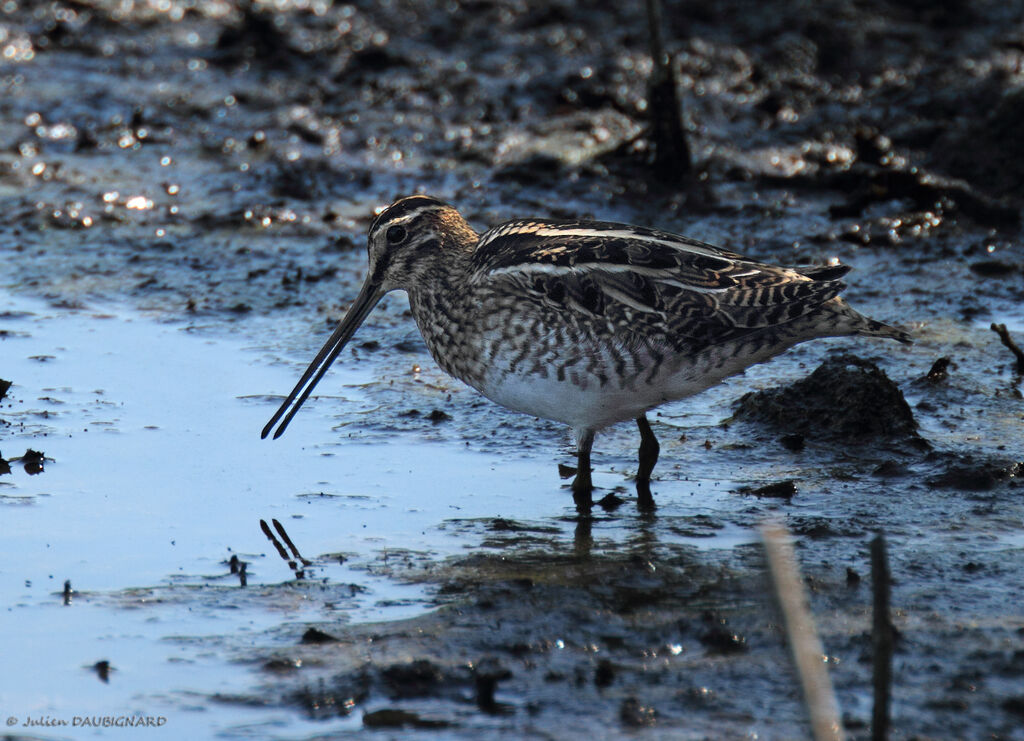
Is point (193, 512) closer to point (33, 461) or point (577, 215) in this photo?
point (33, 461)

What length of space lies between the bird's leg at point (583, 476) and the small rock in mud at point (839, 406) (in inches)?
44.8

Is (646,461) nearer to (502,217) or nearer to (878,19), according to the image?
(502,217)

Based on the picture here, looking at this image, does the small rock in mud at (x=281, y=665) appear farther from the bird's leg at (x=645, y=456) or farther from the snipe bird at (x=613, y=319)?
the bird's leg at (x=645, y=456)

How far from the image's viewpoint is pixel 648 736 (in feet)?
12.9

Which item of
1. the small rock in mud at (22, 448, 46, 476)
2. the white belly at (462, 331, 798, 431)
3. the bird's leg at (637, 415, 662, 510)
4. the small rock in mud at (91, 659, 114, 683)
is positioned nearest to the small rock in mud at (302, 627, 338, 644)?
the small rock in mud at (91, 659, 114, 683)

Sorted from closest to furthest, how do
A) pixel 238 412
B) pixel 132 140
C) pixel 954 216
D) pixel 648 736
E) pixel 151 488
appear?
pixel 648 736
pixel 151 488
pixel 238 412
pixel 954 216
pixel 132 140

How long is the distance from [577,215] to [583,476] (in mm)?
3493

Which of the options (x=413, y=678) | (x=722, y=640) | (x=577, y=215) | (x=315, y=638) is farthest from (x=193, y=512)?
(x=577, y=215)

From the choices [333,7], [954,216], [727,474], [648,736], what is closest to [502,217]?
[954,216]

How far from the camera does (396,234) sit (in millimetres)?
6070

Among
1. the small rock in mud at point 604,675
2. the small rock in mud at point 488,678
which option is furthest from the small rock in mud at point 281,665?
the small rock in mud at point 604,675

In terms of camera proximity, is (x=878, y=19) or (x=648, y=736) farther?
(x=878, y=19)

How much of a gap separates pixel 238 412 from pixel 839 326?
2851mm

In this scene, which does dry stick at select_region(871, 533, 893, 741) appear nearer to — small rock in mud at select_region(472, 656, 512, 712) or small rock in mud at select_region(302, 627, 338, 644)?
small rock in mud at select_region(472, 656, 512, 712)
